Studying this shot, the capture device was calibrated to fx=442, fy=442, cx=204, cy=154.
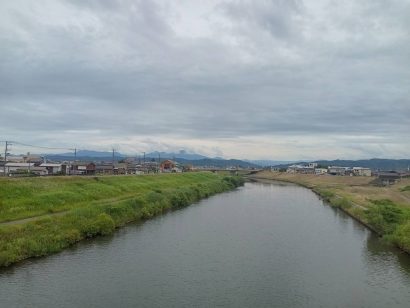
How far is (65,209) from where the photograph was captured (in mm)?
38969

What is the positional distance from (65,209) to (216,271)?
62.9 feet

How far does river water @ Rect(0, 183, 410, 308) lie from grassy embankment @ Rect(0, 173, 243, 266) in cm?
105

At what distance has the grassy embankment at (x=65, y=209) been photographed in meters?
27.1

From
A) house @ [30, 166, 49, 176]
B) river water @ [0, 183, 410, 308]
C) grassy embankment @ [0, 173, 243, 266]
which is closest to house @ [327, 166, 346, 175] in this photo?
grassy embankment @ [0, 173, 243, 266]

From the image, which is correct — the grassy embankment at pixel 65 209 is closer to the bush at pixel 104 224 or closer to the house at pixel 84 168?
→ the bush at pixel 104 224

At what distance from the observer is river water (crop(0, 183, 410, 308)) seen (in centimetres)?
2055

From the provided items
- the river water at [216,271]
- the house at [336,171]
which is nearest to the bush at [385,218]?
the river water at [216,271]

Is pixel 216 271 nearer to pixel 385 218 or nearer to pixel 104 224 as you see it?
pixel 104 224

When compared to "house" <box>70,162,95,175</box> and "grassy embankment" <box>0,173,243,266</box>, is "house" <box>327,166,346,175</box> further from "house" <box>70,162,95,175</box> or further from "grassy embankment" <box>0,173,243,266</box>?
"grassy embankment" <box>0,173,243,266</box>

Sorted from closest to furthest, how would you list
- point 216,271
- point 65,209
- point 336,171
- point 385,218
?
point 216,271
point 385,218
point 65,209
point 336,171

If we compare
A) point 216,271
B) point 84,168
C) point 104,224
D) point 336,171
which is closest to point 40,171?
point 84,168

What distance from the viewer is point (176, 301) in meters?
20.2

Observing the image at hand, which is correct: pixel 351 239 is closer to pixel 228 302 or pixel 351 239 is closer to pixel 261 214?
pixel 261 214

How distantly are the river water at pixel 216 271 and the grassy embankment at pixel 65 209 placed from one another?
3.46 feet
